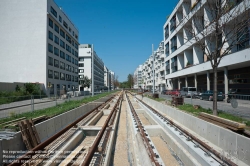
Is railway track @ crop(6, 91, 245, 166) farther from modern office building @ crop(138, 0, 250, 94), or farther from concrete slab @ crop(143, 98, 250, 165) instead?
modern office building @ crop(138, 0, 250, 94)

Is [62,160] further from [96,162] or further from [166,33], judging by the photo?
[166,33]

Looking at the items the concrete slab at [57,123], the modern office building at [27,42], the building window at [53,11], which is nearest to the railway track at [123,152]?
the concrete slab at [57,123]

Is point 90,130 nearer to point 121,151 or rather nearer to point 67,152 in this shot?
point 67,152

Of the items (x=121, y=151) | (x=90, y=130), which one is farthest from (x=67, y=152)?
(x=90, y=130)

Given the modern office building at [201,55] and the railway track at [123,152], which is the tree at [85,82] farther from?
the railway track at [123,152]

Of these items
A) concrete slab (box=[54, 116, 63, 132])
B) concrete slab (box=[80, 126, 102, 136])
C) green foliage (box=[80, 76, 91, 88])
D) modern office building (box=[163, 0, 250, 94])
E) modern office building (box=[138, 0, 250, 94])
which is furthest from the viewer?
green foliage (box=[80, 76, 91, 88])

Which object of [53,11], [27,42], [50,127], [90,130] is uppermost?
[53,11]

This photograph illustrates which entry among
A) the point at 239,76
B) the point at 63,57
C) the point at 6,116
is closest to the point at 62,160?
the point at 6,116

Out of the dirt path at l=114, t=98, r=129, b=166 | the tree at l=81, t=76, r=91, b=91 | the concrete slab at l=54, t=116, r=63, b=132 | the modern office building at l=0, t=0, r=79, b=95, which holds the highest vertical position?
the modern office building at l=0, t=0, r=79, b=95

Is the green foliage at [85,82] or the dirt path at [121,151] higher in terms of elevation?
the green foliage at [85,82]

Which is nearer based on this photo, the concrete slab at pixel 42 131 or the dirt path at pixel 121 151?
the dirt path at pixel 121 151

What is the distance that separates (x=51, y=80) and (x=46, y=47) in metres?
8.07

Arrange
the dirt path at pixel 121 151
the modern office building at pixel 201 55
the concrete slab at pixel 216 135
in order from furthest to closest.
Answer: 1. the modern office building at pixel 201 55
2. the dirt path at pixel 121 151
3. the concrete slab at pixel 216 135

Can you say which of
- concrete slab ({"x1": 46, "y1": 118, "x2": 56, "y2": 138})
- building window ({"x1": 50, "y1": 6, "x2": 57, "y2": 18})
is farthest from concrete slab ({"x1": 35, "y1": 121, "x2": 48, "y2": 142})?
building window ({"x1": 50, "y1": 6, "x2": 57, "y2": 18})
